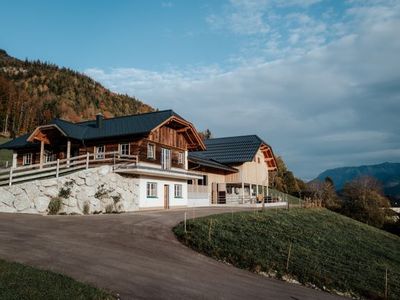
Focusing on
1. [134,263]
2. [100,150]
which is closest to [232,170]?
[100,150]

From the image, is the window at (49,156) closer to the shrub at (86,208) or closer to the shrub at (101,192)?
the shrub at (101,192)

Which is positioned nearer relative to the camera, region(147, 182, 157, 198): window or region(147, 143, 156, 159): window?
region(147, 182, 157, 198): window

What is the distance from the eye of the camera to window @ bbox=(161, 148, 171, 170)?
32.2m

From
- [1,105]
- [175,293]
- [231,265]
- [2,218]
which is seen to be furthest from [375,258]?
[1,105]

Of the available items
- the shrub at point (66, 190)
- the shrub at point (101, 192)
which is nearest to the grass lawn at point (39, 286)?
the shrub at point (66, 190)

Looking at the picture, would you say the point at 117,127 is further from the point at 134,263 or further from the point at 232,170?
the point at 134,263

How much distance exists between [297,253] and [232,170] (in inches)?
1095

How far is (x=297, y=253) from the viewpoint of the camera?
16.7 meters

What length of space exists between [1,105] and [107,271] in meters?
69.4

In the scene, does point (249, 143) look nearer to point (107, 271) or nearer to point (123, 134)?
point (123, 134)

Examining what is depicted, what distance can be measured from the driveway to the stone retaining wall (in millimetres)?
4854

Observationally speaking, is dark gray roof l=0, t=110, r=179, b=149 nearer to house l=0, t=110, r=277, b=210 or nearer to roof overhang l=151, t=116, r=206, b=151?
house l=0, t=110, r=277, b=210

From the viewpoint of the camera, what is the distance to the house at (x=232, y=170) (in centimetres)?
4062

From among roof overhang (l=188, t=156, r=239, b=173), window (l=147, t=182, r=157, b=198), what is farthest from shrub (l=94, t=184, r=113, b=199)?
roof overhang (l=188, t=156, r=239, b=173)
